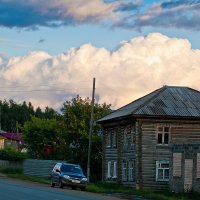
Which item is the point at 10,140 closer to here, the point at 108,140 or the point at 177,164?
the point at 108,140

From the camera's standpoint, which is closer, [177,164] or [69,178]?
[69,178]

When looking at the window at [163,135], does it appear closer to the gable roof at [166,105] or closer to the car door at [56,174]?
the gable roof at [166,105]

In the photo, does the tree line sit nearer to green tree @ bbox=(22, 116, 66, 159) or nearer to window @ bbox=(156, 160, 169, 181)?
green tree @ bbox=(22, 116, 66, 159)

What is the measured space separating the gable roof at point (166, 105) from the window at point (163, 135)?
139cm

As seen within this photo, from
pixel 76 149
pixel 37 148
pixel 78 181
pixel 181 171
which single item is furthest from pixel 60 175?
pixel 37 148

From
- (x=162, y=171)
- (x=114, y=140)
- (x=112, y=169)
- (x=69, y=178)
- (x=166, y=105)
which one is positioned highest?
(x=166, y=105)

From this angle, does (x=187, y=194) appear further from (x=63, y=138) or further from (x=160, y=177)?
(x=63, y=138)

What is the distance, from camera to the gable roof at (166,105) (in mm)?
53237

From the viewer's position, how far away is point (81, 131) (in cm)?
7206

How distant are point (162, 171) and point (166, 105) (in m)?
5.26

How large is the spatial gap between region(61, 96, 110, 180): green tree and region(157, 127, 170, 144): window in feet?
46.7

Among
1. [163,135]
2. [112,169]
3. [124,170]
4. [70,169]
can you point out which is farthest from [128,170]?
[70,169]

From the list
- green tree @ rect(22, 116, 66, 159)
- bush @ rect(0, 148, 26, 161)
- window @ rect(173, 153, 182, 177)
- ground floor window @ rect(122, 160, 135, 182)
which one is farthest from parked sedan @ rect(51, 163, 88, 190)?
green tree @ rect(22, 116, 66, 159)

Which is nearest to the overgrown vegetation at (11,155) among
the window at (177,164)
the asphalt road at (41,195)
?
the window at (177,164)
